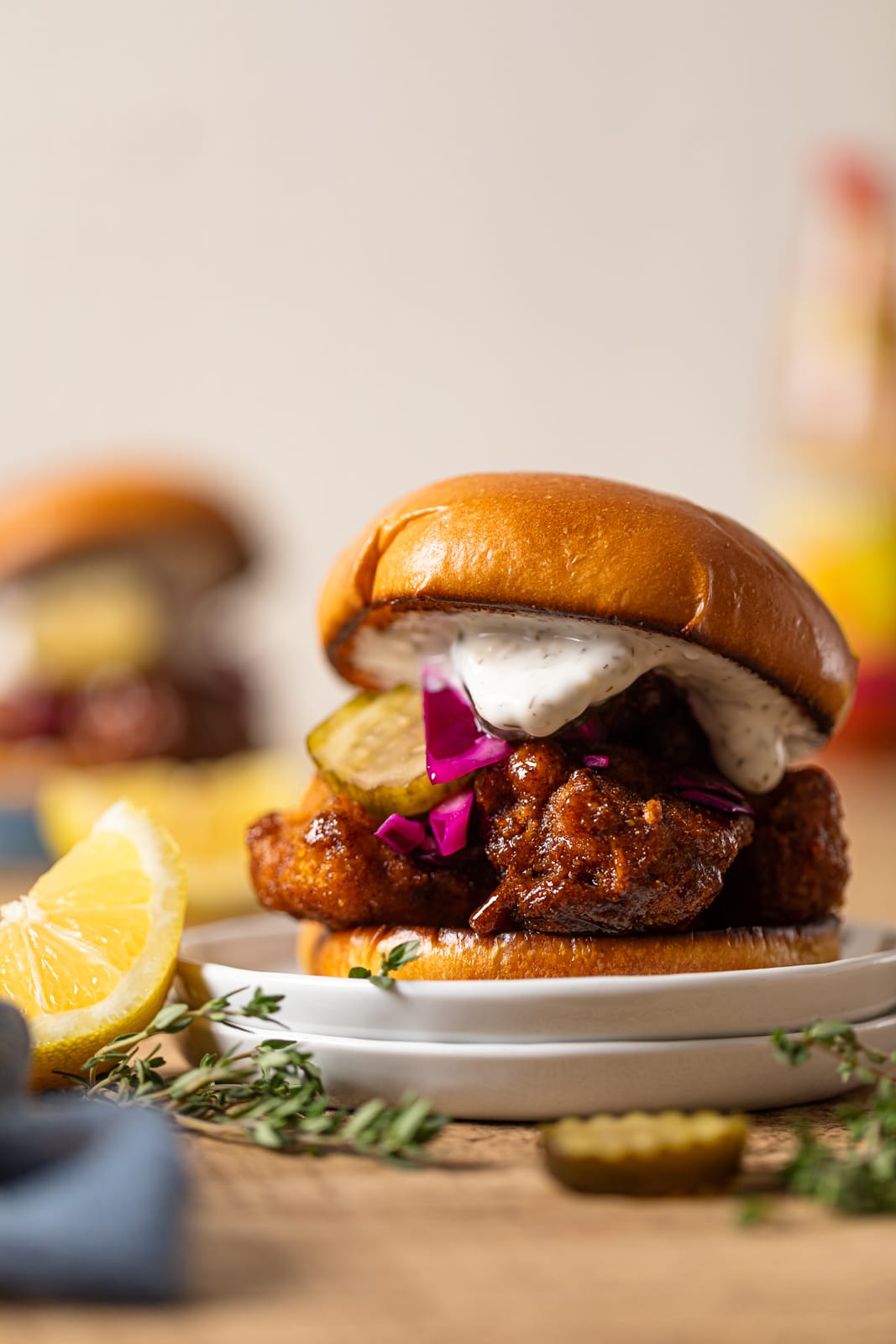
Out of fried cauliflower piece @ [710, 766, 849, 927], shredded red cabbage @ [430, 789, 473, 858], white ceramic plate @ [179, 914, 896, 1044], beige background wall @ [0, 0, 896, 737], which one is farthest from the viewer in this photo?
beige background wall @ [0, 0, 896, 737]

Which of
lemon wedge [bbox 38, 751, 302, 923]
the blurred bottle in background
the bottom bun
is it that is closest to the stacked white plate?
the bottom bun

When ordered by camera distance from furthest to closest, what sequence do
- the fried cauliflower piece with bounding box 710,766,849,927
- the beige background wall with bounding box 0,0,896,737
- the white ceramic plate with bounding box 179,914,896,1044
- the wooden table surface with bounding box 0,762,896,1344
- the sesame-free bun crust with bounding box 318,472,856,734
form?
1. the beige background wall with bounding box 0,0,896,737
2. the fried cauliflower piece with bounding box 710,766,849,927
3. the sesame-free bun crust with bounding box 318,472,856,734
4. the white ceramic plate with bounding box 179,914,896,1044
5. the wooden table surface with bounding box 0,762,896,1344

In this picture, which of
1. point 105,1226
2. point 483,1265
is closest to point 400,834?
point 483,1265

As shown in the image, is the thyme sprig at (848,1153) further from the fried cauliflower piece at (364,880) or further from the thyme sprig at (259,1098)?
the fried cauliflower piece at (364,880)

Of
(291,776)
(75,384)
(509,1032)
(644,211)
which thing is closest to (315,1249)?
(509,1032)

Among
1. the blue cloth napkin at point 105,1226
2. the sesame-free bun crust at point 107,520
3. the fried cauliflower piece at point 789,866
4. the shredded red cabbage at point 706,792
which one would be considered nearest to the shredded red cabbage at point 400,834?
the shredded red cabbage at point 706,792

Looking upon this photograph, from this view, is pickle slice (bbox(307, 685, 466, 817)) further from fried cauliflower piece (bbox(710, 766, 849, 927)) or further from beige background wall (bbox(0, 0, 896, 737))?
beige background wall (bbox(0, 0, 896, 737))
